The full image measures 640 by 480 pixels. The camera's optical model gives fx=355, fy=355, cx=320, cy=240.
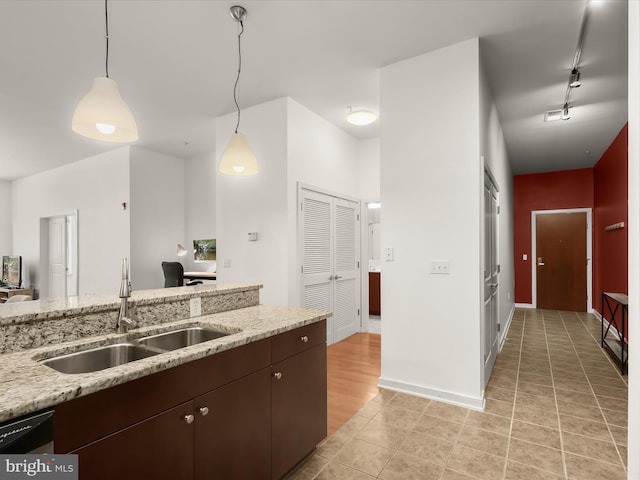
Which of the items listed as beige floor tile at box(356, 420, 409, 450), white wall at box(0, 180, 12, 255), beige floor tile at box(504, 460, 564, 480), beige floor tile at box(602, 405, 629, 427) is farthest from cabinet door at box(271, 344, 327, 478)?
white wall at box(0, 180, 12, 255)

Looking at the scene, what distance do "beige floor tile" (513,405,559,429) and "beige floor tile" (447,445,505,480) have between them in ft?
2.08

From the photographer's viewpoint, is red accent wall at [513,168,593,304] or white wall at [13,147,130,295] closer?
white wall at [13,147,130,295]

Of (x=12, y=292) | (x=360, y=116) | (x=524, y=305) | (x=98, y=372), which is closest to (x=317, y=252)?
(x=360, y=116)

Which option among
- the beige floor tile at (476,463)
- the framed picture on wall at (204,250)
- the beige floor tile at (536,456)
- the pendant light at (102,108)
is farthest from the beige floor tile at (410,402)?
the framed picture on wall at (204,250)

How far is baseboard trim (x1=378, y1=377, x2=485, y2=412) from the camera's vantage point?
280 centimetres

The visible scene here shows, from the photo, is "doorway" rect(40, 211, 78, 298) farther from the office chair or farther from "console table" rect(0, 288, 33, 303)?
the office chair

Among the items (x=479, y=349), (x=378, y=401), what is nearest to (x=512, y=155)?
(x=479, y=349)

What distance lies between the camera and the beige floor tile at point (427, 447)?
2.17m

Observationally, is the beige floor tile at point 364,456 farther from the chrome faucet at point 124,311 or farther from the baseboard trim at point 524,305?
the baseboard trim at point 524,305

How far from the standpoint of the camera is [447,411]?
109 inches

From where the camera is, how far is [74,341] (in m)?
1.56

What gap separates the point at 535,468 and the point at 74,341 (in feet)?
8.33

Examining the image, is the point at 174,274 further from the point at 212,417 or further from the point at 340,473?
the point at 212,417

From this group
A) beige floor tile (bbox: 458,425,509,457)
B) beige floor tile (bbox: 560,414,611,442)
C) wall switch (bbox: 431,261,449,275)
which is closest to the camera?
beige floor tile (bbox: 458,425,509,457)
